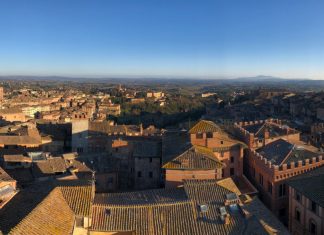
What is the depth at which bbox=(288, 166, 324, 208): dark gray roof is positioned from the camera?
21.7 metres

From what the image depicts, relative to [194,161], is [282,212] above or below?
below

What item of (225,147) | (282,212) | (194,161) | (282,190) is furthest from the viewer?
(225,147)

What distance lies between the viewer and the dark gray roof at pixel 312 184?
21734 millimetres

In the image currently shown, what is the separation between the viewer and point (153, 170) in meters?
32.8

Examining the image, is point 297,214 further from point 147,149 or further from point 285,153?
point 147,149

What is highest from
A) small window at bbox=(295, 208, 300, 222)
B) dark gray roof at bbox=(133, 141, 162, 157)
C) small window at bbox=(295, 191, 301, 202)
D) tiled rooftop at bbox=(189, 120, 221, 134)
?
tiled rooftop at bbox=(189, 120, 221, 134)

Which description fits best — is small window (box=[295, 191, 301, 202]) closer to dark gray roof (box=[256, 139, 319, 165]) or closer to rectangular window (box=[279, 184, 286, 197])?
rectangular window (box=[279, 184, 286, 197])

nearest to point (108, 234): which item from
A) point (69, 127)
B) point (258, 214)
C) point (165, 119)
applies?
point (258, 214)

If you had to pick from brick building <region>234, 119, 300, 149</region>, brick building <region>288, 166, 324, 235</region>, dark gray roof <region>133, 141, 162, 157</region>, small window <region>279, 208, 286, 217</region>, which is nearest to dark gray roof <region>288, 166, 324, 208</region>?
brick building <region>288, 166, 324, 235</region>

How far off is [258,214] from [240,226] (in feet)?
7.71

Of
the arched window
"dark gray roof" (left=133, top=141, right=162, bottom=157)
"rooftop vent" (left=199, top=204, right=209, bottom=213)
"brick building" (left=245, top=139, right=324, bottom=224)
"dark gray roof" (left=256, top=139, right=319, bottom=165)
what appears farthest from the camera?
"dark gray roof" (left=133, top=141, right=162, bottom=157)

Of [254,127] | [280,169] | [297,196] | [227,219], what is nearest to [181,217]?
[227,219]

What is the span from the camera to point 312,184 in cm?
2319

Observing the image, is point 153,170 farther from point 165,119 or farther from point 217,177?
point 165,119
